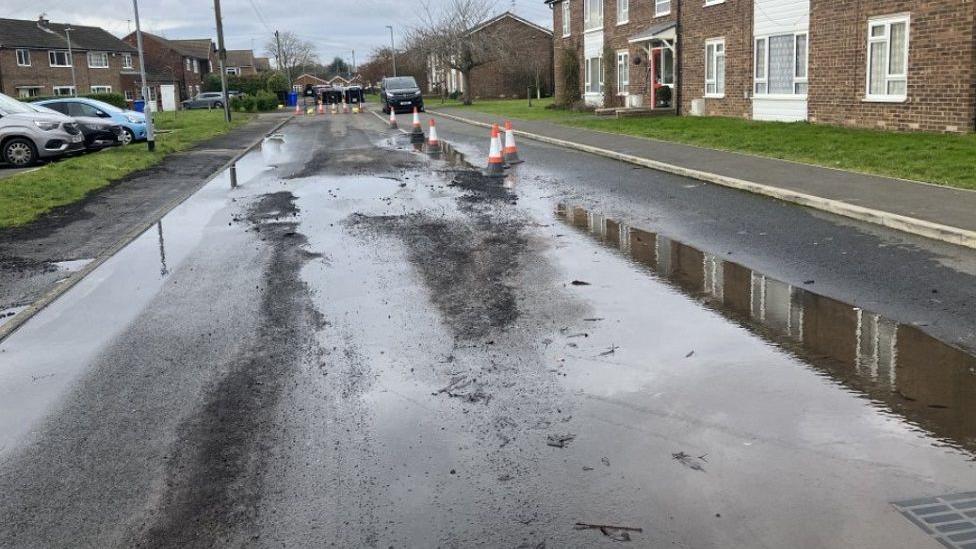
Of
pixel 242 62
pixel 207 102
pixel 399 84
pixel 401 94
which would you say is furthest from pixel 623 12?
pixel 242 62

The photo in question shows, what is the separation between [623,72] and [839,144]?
21.1 meters

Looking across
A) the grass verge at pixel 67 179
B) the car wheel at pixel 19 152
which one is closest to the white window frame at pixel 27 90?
the grass verge at pixel 67 179

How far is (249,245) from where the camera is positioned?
34.1ft

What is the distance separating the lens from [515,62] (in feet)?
221

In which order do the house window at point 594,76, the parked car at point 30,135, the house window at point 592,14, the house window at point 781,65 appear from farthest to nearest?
the house window at point 594,76
the house window at point 592,14
the house window at point 781,65
the parked car at point 30,135

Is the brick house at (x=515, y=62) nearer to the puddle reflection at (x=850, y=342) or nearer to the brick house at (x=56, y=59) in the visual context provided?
the brick house at (x=56, y=59)

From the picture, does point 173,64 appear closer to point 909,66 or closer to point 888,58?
point 888,58

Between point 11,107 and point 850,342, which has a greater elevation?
point 11,107

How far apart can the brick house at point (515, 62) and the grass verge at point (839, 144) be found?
4087 cm

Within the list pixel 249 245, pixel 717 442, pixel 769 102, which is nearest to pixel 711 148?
pixel 769 102

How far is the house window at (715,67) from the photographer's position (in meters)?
28.4

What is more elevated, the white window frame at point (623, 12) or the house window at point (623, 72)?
the white window frame at point (623, 12)

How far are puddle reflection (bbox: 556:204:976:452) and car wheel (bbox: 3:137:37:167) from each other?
1768cm

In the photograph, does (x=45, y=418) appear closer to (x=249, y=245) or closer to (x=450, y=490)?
(x=450, y=490)
